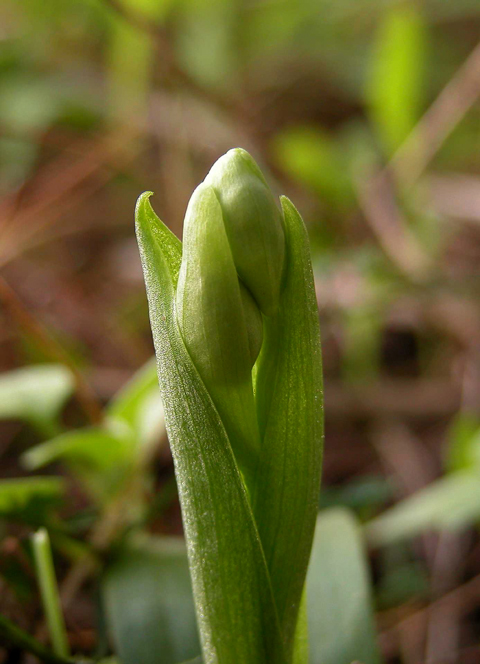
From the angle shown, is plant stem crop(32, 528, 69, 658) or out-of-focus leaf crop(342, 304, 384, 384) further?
out-of-focus leaf crop(342, 304, 384, 384)

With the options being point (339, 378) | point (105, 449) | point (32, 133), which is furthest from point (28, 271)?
point (105, 449)

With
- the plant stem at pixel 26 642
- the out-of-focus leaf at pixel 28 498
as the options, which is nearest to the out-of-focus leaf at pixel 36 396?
the out-of-focus leaf at pixel 28 498

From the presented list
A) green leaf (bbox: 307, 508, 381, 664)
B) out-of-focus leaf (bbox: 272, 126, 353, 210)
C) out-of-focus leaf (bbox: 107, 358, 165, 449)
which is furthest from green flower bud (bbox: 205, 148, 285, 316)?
out-of-focus leaf (bbox: 272, 126, 353, 210)

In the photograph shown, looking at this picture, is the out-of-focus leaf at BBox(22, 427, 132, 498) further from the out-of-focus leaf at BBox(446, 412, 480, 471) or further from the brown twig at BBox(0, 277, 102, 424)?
the out-of-focus leaf at BBox(446, 412, 480, 471)

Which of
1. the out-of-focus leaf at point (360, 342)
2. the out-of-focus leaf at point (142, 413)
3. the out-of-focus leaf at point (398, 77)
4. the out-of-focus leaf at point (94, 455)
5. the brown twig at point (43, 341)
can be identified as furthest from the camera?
the out-of-focus leaf at point (398, 77)

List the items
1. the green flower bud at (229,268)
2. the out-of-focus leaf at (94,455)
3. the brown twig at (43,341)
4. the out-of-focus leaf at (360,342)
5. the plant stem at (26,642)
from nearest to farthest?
the green flower bud at (229,268)
the plant stem at (26,642)
the out-of-focus leaf at (94,455)
the brown twig at (43,341)
the out-of-focus leaf at (360,342)

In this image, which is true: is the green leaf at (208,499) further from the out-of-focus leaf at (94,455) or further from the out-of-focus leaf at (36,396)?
the out-of-focus leaf at (36,396)

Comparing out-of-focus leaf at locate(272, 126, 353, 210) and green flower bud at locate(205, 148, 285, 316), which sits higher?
out-of-focus leaf at locate(272, 126, 353, 210)

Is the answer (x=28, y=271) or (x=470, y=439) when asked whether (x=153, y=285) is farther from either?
(x=28, y=271)
